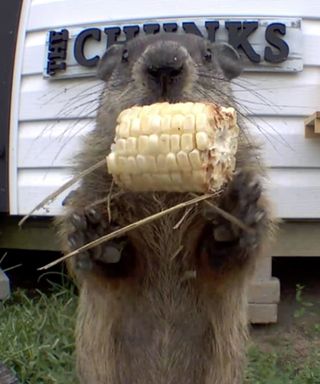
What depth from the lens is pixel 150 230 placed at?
13.0 ft

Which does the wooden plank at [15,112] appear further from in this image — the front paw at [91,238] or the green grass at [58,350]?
the front paw at [91,238]

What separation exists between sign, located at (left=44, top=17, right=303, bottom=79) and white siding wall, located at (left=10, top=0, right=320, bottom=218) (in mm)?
62

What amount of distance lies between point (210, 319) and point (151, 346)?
10.2 inches

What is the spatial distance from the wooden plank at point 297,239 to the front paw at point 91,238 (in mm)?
2551

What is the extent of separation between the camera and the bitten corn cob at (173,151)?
3.32 m

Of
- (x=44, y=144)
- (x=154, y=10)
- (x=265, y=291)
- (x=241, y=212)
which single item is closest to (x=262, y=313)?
(x=265, y=291)

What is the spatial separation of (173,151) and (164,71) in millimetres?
407

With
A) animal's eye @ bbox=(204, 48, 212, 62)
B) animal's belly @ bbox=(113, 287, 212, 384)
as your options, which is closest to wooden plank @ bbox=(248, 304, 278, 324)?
animal's belly @ bbox=(113, 287, 212, 384)

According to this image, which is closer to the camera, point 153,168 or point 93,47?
point 153,168

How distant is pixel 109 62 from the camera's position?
444 cm

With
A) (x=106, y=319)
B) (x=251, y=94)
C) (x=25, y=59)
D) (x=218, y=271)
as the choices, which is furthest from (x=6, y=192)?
(x=218, y=271)

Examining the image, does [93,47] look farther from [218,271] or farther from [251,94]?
[218,271]

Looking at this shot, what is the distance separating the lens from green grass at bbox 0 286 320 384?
504cm

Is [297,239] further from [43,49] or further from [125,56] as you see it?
[125,56]
